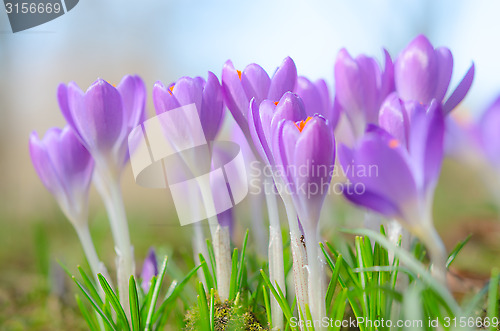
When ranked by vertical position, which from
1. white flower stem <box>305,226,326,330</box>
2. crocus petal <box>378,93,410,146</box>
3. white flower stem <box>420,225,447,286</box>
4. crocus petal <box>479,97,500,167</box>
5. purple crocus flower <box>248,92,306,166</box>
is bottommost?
white flower stem <box>305,226,326,330</box>

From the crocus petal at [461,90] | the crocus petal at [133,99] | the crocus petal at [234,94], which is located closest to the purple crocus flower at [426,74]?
the crocus petal at [461,90]

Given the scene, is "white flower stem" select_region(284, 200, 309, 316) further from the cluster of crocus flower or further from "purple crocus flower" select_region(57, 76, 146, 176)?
"purple crocus flower" select_region(57, 76, 146, 176)

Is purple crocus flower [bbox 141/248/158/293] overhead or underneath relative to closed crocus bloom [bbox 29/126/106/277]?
underneath

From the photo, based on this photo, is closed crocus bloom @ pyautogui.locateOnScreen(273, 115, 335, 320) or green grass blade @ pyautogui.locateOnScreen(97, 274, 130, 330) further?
green grass blade @ pyautogui.locateOnScreen(97, 274, 130, 330)

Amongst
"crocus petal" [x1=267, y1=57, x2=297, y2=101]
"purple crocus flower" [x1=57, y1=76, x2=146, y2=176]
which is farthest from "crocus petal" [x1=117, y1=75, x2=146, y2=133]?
"crocus petal" [x1=267, y1=57, x2=297, y2=101]

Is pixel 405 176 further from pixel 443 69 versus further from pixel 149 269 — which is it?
pixel 149 269

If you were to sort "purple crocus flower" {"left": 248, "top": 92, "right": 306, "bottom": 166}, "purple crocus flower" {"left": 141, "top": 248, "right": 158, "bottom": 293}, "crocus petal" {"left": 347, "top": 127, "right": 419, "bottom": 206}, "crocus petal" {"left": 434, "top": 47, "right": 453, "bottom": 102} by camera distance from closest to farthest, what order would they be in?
1. "crocus petal" {"left": 347, "top": 127, "right": 419, "bottom": 206}
2. "purple crocus flower" {"left": 248, "top": 92, "right": 306, "bottom": 166}
3. "crocus petal" {"left": 434, "top": 47, "right": 453, "bottom": 102}
4. "purple crocus flower" {"left": 141, "top": 248, "right": 158, "bottom": 293}

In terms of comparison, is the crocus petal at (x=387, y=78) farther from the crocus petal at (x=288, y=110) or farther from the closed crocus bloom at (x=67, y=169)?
the closed crocus bloom at (x=67, y=169)
